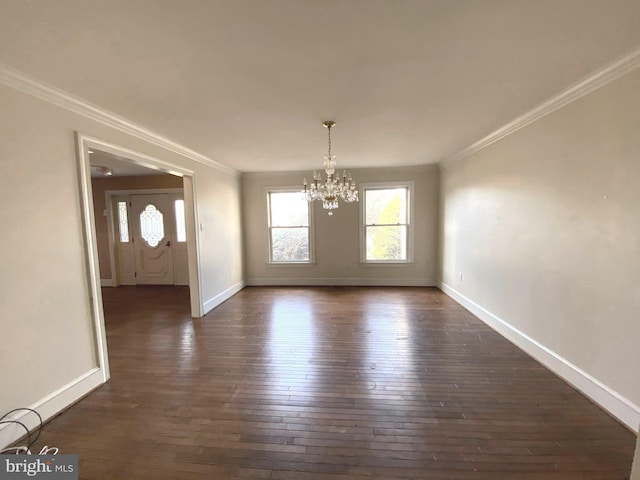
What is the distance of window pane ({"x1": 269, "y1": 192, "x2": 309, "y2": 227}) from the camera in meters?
5.83

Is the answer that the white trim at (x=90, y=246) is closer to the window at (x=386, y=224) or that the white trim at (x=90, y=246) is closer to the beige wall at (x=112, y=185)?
the beige wall at (x=112, y=185)

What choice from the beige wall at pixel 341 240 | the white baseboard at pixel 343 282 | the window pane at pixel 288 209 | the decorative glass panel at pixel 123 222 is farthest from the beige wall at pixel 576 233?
the decorative glass panel at pixel 123 222

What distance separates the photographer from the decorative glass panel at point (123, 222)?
6.01 m

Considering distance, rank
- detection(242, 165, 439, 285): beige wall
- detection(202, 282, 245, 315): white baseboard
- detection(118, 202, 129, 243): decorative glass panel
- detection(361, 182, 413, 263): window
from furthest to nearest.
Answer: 1. detection(118, 202, 129, 243): decorative glass panel
2. detection(361, 182, 413, 263): window
3. detection(242, 165, 439, 285): beige wall
4. detection(202, 282, 245, 315): white baseboard

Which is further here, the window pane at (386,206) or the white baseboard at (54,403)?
the window pane at (386,206)

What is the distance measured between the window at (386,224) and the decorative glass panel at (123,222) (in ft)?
17.2

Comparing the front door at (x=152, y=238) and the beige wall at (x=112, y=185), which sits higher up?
the beige wall at (x=112, y=185)

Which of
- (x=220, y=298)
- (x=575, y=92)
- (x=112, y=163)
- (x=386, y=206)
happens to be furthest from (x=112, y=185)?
(x=575, y=92)

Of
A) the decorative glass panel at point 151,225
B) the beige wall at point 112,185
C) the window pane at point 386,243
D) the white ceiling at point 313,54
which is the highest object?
the white ceiling at point 313,54

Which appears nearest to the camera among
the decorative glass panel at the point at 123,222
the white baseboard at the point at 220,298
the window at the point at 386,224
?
the white baseboard at the point at 220,298

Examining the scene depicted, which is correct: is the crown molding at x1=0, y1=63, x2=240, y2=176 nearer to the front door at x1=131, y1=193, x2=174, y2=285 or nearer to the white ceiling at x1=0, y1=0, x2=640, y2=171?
the white ceiling at x1=0, y1=0, x2=640, y2=171

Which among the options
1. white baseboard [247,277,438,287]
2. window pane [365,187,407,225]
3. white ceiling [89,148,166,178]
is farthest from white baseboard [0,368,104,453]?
window pane [365,187,407,225]

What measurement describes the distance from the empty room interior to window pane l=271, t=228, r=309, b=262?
243 centimetres

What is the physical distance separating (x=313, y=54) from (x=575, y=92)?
83.4 inches
